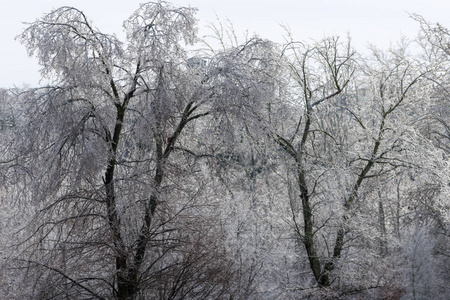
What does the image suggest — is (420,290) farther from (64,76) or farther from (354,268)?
(64,76)

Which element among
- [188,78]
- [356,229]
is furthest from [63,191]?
[356,229]

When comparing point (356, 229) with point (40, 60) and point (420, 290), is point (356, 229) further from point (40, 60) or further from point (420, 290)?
point (40, 60)

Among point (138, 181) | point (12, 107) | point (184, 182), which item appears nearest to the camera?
point (138, 181)

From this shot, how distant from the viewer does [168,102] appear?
284 inches

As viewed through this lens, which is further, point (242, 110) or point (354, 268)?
point (354, 268)

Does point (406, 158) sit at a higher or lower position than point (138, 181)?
higher

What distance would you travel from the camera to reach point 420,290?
39.4ft

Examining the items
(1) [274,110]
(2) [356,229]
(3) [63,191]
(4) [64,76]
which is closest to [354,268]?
(2) [356,229]

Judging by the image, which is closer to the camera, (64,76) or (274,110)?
(64,76)

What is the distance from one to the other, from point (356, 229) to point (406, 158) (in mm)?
1870

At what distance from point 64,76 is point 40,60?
15.5 inches

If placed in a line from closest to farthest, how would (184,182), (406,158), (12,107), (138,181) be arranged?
(138,181)
(12,107)
(184,182)
(406,158)

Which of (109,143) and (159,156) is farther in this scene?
(159,156)

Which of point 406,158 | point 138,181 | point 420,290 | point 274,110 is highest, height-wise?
point 274,110
